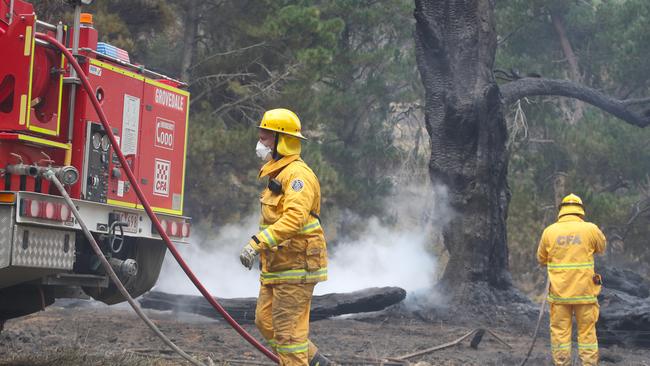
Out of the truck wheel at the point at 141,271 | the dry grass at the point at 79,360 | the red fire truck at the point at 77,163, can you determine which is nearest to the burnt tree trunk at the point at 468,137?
the red fire truck at the point at 77,163

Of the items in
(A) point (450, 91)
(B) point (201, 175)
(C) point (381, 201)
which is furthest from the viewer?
(C) point (381, 201)

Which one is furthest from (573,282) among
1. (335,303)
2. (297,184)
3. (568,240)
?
(297,184)

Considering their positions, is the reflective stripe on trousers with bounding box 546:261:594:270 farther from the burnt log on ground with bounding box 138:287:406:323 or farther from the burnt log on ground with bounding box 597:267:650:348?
the burnt log on ground with bounding box 138:287:406:323

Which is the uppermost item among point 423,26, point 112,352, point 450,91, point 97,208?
point 423,26

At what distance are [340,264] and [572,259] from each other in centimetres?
1019

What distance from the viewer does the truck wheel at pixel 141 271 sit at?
26.0 feet

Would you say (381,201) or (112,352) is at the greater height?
(381,201)

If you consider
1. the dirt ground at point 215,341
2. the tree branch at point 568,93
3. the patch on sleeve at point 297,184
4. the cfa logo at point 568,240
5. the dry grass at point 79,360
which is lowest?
the dirt ground at point 215,341

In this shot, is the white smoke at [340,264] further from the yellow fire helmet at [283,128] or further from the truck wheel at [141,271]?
the yellow fire helmet at [283,128]

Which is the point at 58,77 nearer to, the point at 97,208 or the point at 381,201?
the point at 97,208

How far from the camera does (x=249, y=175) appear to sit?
1902 cm

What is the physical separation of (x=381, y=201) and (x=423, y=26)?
1069cm

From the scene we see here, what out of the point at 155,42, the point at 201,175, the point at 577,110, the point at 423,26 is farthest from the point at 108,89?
the point at 577,110

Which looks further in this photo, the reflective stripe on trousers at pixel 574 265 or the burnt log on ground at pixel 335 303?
the burnt log on ground at pixel 335 303
